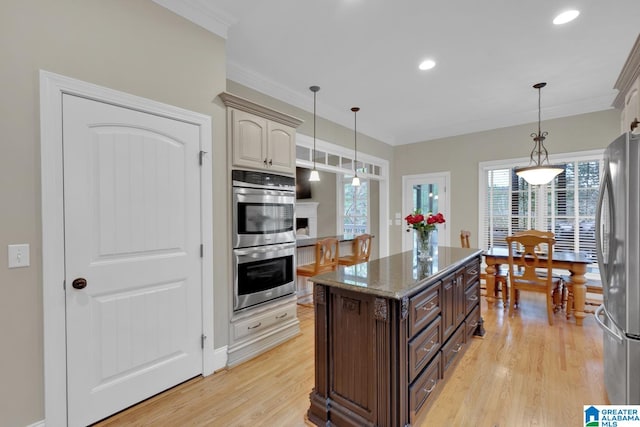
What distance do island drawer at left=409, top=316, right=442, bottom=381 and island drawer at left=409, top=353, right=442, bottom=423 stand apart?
0.05 m

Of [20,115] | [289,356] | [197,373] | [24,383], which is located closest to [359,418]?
[289,356]

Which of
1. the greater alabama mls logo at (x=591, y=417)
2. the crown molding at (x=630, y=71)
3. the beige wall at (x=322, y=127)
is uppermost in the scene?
the beige wall at (x=322, y=127)

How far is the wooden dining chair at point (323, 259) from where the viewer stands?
382cm

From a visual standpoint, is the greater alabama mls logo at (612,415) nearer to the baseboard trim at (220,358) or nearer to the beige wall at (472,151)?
the baseboard trim at (220,358)

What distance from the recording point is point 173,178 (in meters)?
2.19

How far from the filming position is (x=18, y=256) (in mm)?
1579

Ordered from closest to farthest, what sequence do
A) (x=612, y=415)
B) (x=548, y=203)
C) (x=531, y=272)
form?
(x=612, y=415) < (x=531, y=272) < (x=548, y=203)

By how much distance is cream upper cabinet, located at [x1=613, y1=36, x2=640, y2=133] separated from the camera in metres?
2.23

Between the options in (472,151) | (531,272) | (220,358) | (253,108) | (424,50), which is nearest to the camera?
(220,358)

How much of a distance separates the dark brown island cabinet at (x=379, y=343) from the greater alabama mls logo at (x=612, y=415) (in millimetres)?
857

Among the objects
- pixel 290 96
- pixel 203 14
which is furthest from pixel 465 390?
pixel 290 96

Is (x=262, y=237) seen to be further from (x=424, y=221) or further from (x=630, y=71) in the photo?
(x=630, y=71)

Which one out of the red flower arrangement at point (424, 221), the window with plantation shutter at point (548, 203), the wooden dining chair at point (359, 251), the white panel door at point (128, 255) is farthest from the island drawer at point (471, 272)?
the window with plantation shutter at point (548, 203)

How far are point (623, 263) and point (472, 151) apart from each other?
13.8 feet
